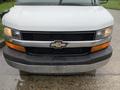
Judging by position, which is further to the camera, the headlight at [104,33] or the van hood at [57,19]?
the headlight at [104,33]

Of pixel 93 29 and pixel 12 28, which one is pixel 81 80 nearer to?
pixel 93 29

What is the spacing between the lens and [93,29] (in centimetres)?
427

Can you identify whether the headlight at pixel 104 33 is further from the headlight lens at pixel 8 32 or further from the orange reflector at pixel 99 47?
the headlight lens at pixel 8 32

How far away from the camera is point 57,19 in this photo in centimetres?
430

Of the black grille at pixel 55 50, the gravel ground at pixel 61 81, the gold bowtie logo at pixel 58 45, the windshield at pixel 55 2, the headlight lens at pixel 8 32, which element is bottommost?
the gravel ground at pixel 61 81

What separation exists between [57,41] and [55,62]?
1.07 feet

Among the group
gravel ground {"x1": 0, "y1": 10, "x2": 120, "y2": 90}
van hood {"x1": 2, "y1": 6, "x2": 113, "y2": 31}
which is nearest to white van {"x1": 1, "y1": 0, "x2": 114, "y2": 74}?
van hood {"x1": 2, "y1": 6, "x2": 113, "y2": 31}

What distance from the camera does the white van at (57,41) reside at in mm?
4207

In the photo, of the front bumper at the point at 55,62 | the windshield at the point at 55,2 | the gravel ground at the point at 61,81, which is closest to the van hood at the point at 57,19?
the windshield at the point at 55,2

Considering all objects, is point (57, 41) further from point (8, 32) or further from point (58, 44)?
point (8, 32)

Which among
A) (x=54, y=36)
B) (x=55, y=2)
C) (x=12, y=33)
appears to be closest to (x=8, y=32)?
(x=12, y=33)

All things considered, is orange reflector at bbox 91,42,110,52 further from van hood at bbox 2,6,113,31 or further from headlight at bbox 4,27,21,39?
headlight at bbox 4,27,21,39

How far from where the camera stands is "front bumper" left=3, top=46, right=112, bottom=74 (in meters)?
4.21

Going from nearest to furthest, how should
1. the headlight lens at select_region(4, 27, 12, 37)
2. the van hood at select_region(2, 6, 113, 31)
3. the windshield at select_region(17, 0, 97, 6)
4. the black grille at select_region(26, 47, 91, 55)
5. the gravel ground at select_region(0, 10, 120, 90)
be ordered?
the van hood at select_region(2, 6, 113, 31)
the black grille at select_region(26, 47, 91, 55)
the headlight lens at select_region(4, 27, 12, 37)
the gravel ground at select_region(0, 10, 120, 90)
the windshield at select_region(17, 0, 97, 6)
